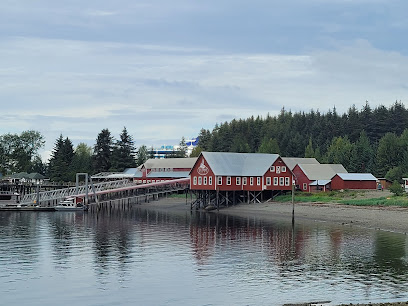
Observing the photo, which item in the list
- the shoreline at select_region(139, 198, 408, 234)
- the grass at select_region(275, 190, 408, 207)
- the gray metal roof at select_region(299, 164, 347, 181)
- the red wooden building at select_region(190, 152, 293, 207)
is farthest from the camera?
the gray metal roof at select_region(299, 164, 347, 181)

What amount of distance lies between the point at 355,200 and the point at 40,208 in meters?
47.0

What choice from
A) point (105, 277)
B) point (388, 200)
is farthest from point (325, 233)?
point (105, 277)

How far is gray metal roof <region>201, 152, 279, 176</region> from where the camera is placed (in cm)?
10256

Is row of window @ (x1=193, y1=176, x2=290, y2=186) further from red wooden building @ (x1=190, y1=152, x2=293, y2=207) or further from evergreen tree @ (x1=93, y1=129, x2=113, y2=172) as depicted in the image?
evergreen tree @ (x1=93, y1=129, x2=113, y2=172)

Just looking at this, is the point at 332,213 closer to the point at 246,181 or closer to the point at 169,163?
the point at 246,181

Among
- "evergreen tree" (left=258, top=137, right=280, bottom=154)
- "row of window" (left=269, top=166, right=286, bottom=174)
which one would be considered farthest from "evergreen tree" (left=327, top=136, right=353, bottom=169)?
"row of window" (left=269, top=166, right=286, bottom=174)

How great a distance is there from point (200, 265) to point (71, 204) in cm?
6377

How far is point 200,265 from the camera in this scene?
147 feet

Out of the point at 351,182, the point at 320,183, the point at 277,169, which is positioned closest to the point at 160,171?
the point at 320,183

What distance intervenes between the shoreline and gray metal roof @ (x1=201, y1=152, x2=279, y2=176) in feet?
16.9

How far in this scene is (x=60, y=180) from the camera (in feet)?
487

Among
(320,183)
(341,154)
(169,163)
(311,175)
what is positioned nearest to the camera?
(320,183)

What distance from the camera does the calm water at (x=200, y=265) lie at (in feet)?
114

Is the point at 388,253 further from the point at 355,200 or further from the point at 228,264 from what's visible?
the point at 355,200
